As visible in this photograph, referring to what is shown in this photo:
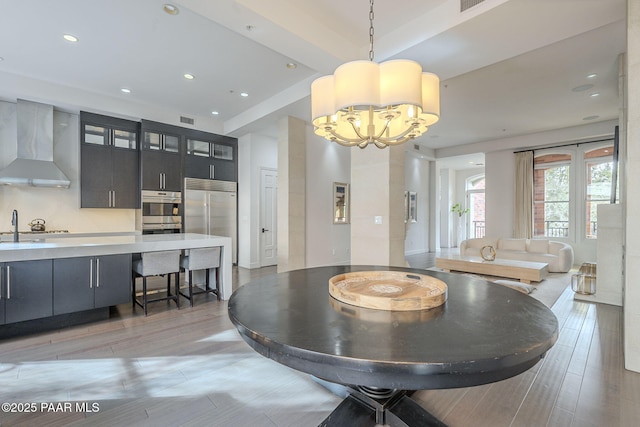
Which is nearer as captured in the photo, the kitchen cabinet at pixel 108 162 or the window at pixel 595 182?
the kitchen cabinet at pixel 108 162

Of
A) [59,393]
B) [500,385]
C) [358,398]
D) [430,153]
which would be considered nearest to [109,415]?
[59,393]

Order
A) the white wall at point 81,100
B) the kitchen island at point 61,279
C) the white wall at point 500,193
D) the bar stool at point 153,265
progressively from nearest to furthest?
the kitchen island at point 61,279
the bar stool at point 153,265
the white wall at point 81,100
the white wall at point 500,193

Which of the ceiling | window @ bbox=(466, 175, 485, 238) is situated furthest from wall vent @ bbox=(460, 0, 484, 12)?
window @ bbox=(466, 175, 485, 238)

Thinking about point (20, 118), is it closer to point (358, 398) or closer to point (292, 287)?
point (292, 287)

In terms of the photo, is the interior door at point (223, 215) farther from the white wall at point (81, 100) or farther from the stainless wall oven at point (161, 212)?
the white wall at point (81, 100)

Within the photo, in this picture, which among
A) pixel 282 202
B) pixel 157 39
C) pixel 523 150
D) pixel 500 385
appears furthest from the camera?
pixel 523 150

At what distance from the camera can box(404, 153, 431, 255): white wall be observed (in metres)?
8.76

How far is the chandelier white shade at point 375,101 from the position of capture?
1662 mm

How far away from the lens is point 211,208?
6.44 meters

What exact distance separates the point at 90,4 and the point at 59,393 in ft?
11.0

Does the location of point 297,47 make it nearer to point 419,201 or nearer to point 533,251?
point 533,251

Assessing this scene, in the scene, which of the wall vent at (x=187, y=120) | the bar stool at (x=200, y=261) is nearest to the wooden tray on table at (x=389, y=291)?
the bar stool at (x=200, y=261)

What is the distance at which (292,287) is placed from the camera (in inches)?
63.4

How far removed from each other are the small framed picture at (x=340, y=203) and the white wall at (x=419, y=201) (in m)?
2.59
